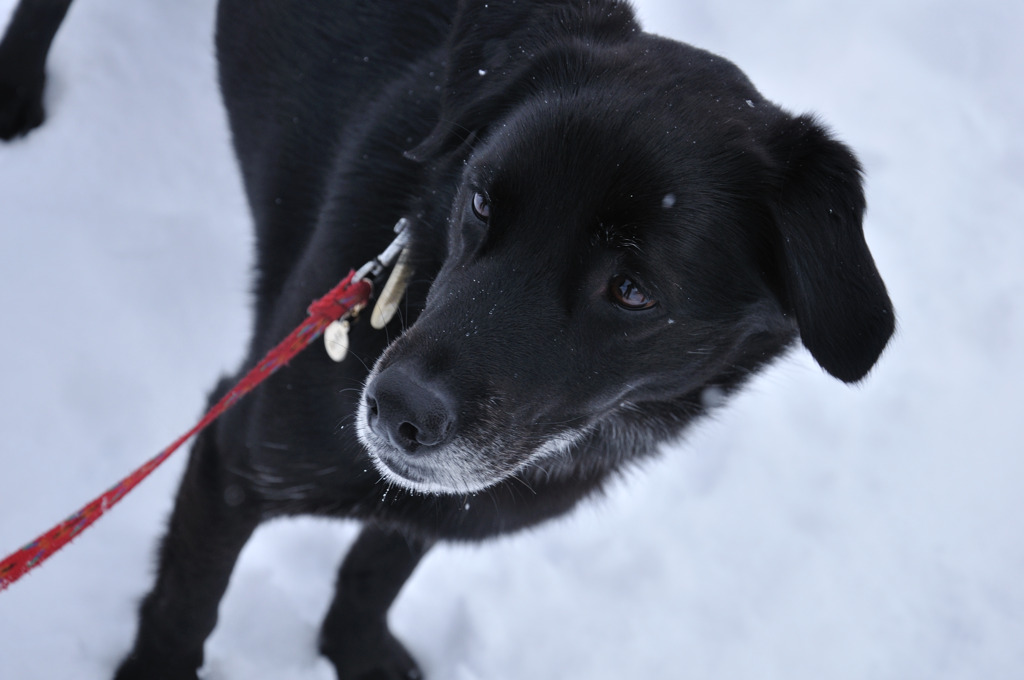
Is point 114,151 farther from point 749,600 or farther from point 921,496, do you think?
point 921,496

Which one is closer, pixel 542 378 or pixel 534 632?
pixel 542 378

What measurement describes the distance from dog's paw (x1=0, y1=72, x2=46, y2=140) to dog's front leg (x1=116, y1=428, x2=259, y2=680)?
1.68 metres

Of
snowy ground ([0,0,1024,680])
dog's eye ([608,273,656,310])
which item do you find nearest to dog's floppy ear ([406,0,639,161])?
dog's eye ([608,273,656,310])

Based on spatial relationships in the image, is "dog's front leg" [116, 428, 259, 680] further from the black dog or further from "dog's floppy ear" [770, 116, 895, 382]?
"dog's floppy ear" [770, 116, 895, 382]

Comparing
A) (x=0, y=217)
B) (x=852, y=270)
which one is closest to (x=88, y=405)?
(x=0, y=217)

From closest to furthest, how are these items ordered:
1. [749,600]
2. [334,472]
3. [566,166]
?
1. [566,166]
2. [334,472]
3. [749,600]

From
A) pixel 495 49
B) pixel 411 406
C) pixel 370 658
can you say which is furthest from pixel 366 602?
pixel 495 49

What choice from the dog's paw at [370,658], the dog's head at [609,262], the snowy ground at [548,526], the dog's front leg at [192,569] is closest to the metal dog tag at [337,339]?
the dog's head at [609,262]

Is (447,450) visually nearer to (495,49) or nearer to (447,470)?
(447,470)

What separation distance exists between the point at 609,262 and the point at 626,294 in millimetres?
77

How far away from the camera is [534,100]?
1898mm

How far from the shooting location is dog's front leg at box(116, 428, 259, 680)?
2281 mm

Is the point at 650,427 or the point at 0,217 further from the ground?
the point at 650,427

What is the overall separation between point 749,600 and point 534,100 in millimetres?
2219
